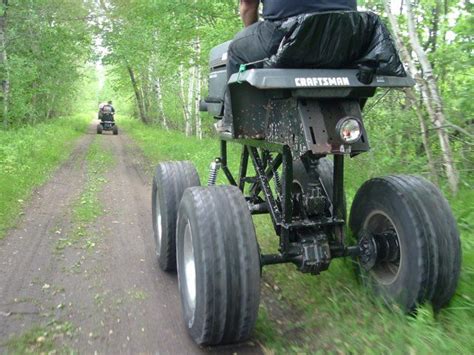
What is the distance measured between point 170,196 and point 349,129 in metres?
2.14

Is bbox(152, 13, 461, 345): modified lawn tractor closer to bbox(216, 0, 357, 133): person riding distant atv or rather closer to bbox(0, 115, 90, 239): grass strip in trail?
bbox(216, 0, 357, 133): person riding distant atv

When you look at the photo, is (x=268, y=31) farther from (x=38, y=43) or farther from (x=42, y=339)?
(x=38, y=43)

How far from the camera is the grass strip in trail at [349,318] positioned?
2.82m

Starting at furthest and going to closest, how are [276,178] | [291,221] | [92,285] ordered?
[92,285], [276,178], [291,221]

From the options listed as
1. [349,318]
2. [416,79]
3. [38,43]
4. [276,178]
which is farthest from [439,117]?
[38,43]

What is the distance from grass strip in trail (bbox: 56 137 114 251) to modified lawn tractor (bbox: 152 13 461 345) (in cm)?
281

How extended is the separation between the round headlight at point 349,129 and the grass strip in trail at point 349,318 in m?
1.19

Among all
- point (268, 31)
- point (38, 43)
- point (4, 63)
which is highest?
point (38, 43)

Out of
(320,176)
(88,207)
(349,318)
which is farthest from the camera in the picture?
(88,207)

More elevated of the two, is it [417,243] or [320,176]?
[320,176]

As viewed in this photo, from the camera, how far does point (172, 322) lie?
12.2ft

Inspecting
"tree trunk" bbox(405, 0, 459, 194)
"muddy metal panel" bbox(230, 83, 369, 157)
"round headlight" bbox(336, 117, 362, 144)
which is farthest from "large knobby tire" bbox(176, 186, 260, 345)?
"tree trunk" bbox(405, 0, 459, 194)

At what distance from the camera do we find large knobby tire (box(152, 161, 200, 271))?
4555 millimetres

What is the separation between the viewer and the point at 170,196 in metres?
4.61
